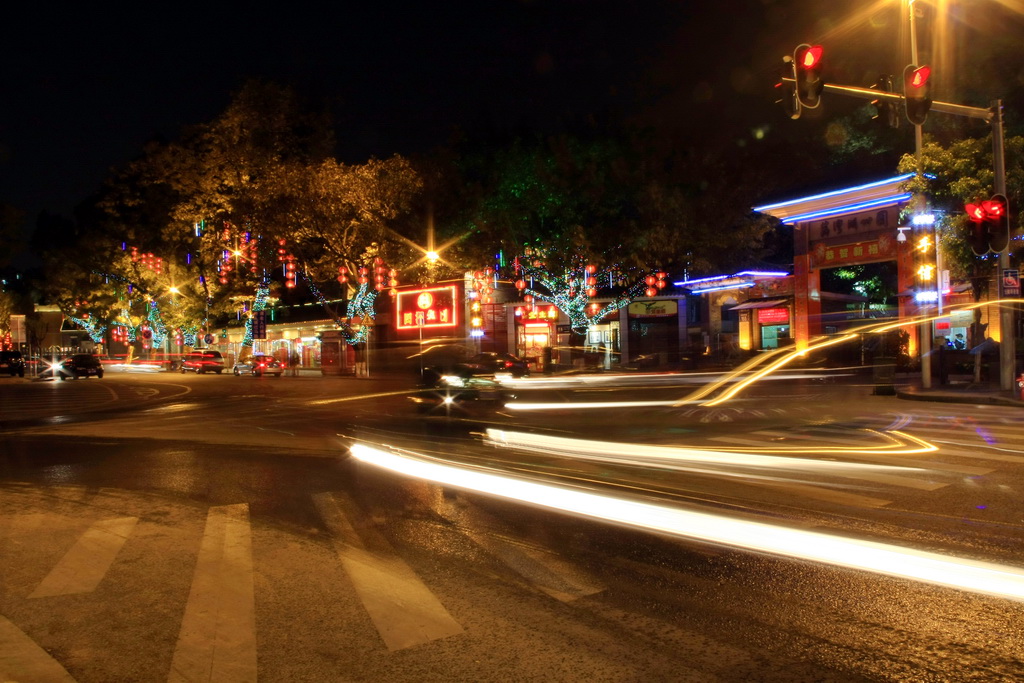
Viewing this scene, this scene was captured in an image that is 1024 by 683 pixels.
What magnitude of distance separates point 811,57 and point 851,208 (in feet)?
84.0

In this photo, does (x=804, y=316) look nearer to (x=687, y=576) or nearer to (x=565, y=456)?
(x=565, y=456)

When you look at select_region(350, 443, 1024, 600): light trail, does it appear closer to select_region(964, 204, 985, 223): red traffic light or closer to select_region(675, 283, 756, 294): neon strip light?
select_region(964, 204, 985, 223): red traffic light

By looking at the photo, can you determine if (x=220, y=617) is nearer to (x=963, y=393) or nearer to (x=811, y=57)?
(x=811, y=57)

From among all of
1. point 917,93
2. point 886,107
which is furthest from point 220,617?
point 886,107

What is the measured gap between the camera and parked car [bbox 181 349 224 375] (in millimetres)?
59719

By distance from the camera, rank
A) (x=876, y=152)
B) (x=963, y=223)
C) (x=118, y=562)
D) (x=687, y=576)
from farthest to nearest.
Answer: (x=876, y=152) → (x=963, y=223) → (x=118, y=562) → (x=687, y=576)

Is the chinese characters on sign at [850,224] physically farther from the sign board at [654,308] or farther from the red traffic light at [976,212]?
the red traffic light at [976,212]

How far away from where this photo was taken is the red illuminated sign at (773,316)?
40575 millimetres

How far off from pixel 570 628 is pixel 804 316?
118 feet

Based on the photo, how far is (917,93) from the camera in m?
12.7

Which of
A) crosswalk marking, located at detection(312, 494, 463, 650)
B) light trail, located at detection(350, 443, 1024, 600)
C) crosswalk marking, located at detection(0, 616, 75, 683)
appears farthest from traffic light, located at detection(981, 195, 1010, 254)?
crosswalk marking, located at detection(0, 616, 75, 683)

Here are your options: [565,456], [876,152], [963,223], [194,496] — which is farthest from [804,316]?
[194,496]

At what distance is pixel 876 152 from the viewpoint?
41.7 m

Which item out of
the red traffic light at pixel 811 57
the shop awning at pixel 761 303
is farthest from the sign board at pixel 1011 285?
the shop awning at pixel 761 303
